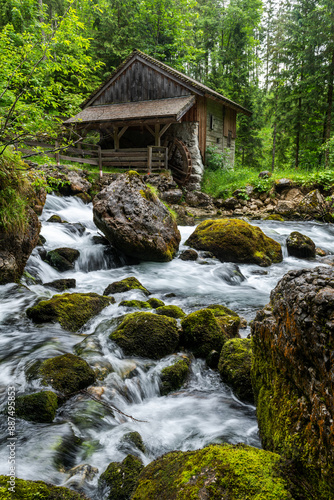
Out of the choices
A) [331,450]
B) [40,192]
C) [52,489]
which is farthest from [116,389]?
[40,192]

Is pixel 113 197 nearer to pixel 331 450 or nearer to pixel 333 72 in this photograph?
pixel 331 450

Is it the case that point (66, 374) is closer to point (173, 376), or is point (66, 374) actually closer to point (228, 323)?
point (173, 376)

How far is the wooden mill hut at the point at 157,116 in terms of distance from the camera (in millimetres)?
18844

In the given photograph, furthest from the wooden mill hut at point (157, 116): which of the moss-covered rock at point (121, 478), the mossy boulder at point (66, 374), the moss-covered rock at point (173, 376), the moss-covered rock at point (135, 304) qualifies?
the moss-covered rock at point (121, 478)

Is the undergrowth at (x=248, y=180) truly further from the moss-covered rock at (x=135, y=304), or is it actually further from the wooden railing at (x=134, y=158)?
the moss-covered rock at (x=135, y=304)

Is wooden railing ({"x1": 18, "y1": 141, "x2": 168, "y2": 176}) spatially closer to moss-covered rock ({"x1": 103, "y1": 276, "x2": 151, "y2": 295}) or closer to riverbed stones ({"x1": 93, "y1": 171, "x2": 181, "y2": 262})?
riverbed stones ({"x1": 93, "y1": 171, "x2": 181, "y2": 262})

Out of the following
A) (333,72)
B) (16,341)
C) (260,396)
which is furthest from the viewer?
(333,72)

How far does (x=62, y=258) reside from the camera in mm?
8281

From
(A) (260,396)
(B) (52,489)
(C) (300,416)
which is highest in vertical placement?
(C) (300,416)

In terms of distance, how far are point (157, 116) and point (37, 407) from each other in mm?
16960

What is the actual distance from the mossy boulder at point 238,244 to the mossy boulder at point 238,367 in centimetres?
579

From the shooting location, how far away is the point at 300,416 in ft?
6.41

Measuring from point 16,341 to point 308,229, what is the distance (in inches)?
515

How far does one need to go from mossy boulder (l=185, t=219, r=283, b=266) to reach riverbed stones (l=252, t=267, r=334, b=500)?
7047 mm
